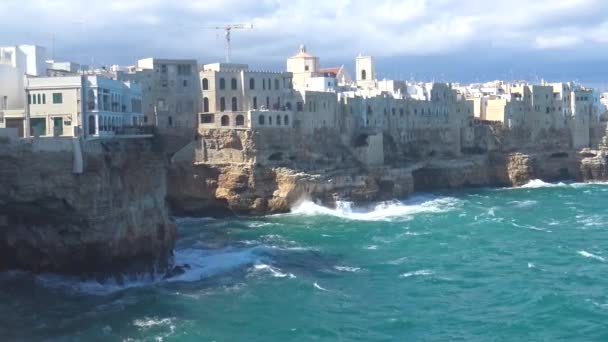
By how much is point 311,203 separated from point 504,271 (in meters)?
24.5

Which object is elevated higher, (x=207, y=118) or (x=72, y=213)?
(x=207, y=118)

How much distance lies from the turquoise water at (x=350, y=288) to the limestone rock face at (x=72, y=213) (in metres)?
1.28

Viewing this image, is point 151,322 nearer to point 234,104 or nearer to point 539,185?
point 234,104

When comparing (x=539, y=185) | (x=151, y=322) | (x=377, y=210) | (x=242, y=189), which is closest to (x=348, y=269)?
(x=151, y=322)

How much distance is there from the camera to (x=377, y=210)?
222 feet

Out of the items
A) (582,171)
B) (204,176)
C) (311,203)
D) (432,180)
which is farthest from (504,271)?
(582,171)

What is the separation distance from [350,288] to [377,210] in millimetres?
27524

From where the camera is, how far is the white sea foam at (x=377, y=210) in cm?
6481

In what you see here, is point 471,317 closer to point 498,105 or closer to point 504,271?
point 504,271

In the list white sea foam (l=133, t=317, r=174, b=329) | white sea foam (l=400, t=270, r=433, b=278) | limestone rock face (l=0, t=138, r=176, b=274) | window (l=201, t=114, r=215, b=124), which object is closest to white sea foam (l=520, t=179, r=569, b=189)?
window (l=201, t=114, r=215, b=124)

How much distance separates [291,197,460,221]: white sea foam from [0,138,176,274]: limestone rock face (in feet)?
77.8

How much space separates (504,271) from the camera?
45000mm

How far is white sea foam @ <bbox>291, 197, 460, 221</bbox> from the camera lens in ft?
213

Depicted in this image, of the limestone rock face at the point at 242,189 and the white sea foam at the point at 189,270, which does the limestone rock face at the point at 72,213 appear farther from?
the limestone rock face at the point at 242,189
